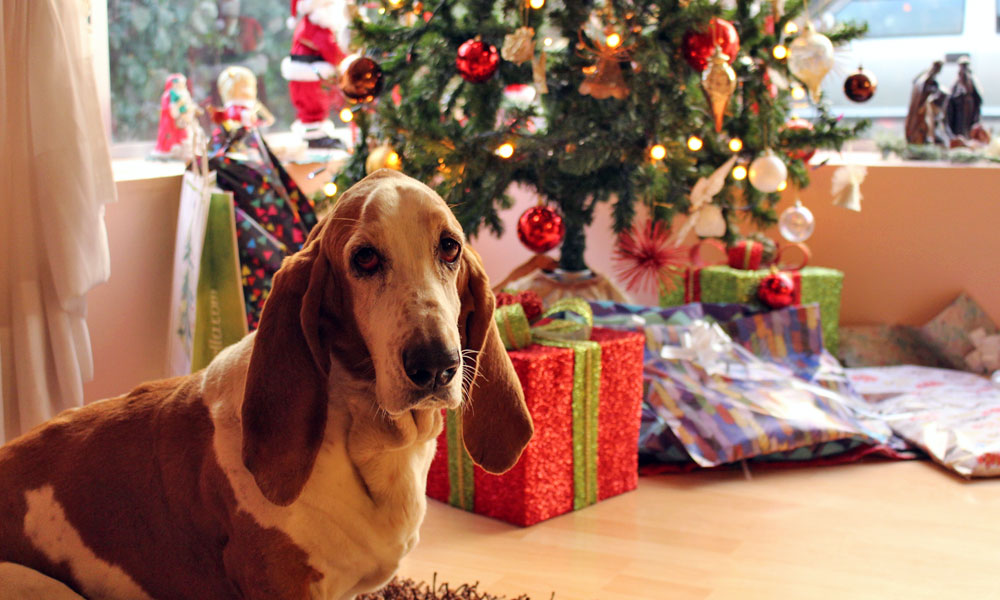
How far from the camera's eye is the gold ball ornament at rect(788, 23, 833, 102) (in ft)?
8.39

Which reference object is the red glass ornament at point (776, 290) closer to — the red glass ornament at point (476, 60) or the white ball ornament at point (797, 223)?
the white ball ornament at point (797, 223)

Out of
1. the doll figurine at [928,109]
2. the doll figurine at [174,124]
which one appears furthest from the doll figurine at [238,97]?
the doll figurine at [928,109]

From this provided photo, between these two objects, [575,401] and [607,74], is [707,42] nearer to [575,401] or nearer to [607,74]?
[607,74]

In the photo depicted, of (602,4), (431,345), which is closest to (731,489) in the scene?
(602,4)

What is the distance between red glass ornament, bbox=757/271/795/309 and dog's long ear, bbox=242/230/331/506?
208 centimetres

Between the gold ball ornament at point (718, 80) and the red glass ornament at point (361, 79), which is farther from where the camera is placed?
the red glass ornament at point (361, 79)

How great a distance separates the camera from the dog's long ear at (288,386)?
1.05m

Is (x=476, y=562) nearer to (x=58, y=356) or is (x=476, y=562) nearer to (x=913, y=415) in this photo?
(x=58, y=356)

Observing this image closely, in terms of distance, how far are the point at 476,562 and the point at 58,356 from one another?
95cm

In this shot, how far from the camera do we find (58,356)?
1.86m

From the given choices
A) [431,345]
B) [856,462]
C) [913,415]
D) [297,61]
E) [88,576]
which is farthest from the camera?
[297,61]

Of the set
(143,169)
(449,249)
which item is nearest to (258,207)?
(143,169)

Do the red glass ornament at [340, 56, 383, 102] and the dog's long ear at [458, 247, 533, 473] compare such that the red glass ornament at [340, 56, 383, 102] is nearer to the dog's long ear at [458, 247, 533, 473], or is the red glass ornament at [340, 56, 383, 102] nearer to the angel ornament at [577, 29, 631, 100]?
the angel ornament at [577, 29, 631, 100]

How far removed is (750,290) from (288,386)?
2193 mm
